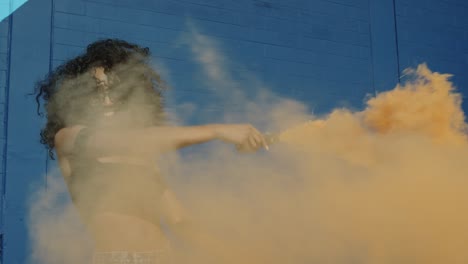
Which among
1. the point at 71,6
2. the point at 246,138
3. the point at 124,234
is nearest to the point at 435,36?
the point at 71,6

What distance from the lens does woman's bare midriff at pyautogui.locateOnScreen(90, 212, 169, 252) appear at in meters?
3.09

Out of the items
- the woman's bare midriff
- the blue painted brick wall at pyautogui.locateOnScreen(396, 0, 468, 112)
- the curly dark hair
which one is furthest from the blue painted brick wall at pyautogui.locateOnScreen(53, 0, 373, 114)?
the woman's bare midriff

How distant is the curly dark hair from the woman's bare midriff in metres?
0.70

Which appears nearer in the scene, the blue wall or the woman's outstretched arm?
the woman's outstretched arm

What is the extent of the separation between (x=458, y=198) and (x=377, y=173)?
1.94 ft

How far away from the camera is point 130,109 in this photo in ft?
12.4

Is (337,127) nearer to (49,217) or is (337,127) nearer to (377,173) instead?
(377,173)

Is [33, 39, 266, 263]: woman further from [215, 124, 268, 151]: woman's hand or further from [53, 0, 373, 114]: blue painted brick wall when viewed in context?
[53, 0, 373, 114]: blue painted brick wall

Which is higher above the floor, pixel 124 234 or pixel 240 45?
pixel 240 45

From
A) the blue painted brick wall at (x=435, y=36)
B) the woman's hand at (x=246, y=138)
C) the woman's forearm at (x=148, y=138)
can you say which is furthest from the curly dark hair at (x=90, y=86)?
the blue painted brick wall at (x=435, y=36)

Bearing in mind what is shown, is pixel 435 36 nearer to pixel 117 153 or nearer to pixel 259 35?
pixel 259 35

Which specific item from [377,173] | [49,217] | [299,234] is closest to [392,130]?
[377,173]

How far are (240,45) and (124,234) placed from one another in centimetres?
267

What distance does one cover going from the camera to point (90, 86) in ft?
12.3
